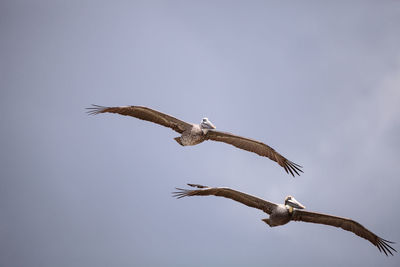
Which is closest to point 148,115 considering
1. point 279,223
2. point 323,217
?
point 279,223

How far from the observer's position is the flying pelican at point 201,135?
1429 cm

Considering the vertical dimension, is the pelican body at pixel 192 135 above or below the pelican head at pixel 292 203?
above

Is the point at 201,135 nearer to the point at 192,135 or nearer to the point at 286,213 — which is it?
the point at 192,135

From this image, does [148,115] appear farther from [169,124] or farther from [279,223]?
[279,223]

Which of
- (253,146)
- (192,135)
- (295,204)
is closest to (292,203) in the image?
(295,204)

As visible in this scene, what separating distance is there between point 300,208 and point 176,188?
12.6ft

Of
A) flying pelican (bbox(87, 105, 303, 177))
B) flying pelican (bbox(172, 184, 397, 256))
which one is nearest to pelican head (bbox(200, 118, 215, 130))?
flying pelican (bbox(87, 105, 303, 177))

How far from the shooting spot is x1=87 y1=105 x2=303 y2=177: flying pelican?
46.9 feet

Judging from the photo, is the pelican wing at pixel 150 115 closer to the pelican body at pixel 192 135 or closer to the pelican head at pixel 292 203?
the pelican body at pixel 192 135

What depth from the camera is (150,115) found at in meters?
14.4

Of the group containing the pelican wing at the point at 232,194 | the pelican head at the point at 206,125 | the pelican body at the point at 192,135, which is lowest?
the pelican wing at the point at 232,194

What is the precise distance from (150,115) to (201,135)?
1.67m

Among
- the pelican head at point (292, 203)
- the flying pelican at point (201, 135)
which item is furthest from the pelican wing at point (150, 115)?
the pelican head at point (292, 203)

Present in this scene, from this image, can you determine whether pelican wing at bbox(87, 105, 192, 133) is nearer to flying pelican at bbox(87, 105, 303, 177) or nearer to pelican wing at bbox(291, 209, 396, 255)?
flying pelican at bbox(87, 105, 303, 177)
